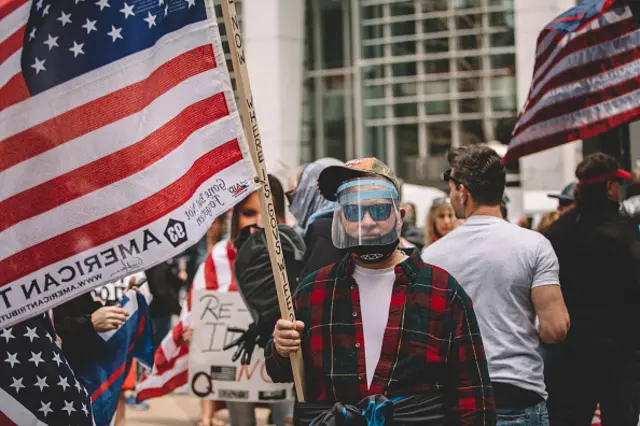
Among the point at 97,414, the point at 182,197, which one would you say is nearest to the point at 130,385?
the point at 97,414

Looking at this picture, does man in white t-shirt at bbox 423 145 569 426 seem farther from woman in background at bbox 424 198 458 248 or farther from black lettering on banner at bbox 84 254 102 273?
woman in background at bbox 424 198 458 248

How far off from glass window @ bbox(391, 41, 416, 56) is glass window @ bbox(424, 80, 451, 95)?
2.99 ft

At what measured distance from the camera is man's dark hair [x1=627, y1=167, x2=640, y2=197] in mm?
7316

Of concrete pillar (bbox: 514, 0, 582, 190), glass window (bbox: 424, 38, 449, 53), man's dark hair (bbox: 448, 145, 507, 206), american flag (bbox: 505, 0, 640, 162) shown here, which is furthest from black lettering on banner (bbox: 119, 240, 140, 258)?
glass window (bbox: 424, 38, 449, 53)

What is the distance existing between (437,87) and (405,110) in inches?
45.0

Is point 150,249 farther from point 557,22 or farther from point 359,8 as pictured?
point 359,8

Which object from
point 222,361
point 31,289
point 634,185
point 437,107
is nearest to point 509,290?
point 31,289

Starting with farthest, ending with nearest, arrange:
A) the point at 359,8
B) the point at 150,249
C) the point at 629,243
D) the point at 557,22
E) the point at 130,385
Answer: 1. the point at 359,8
2. the point at 130,385
3. the point at 557,22
4. the point at 629,243
5. the point at 150,249

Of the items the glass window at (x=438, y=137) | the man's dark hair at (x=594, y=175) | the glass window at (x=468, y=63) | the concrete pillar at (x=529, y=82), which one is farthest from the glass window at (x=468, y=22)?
the man's dark hair at (x=594, y=175)

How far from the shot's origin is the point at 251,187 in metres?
3.66

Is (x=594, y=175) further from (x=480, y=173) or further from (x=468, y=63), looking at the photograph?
(x=468, y=63)

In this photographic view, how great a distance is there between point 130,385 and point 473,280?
551 centimetres

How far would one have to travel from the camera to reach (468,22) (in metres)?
→ 27.1

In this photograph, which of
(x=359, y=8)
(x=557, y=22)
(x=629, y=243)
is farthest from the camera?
(x=359, y=8)
